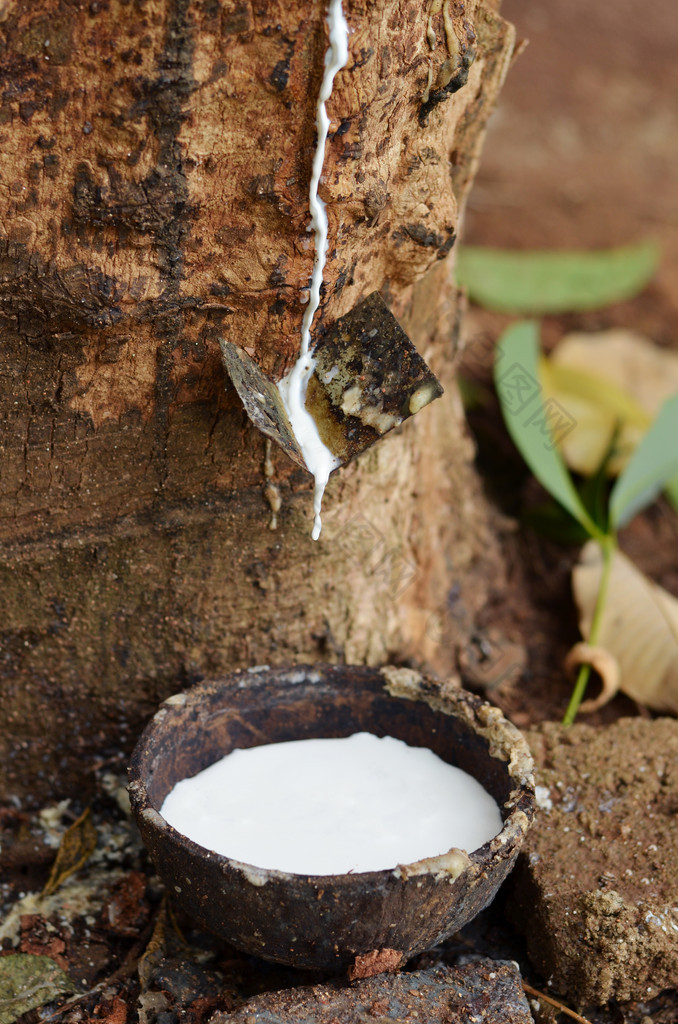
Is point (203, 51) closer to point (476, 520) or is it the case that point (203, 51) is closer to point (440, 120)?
point (440, 120)

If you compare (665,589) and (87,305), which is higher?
(87,305)

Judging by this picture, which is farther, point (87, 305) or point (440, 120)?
point (440, 120)

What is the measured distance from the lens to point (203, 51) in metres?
1.23

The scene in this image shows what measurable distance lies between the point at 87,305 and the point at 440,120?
650 millimetres

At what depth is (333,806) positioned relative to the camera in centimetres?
145

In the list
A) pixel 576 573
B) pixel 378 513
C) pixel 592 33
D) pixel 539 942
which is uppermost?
pixel 592 33

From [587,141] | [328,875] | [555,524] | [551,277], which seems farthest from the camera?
[587,141]

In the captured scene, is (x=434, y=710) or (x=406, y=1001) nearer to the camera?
(x=406, y=1001)

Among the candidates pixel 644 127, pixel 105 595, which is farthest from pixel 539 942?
pixel 644 127

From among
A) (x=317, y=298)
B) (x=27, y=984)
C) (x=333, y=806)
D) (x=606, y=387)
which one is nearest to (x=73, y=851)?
(x=27, y=984)

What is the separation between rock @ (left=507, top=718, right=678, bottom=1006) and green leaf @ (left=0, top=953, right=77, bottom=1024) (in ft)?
2.42

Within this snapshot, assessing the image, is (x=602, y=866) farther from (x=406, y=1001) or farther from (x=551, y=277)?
(x=551, y=277)

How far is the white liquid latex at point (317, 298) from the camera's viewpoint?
1.24 m

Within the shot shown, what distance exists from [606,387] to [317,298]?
160 cm
